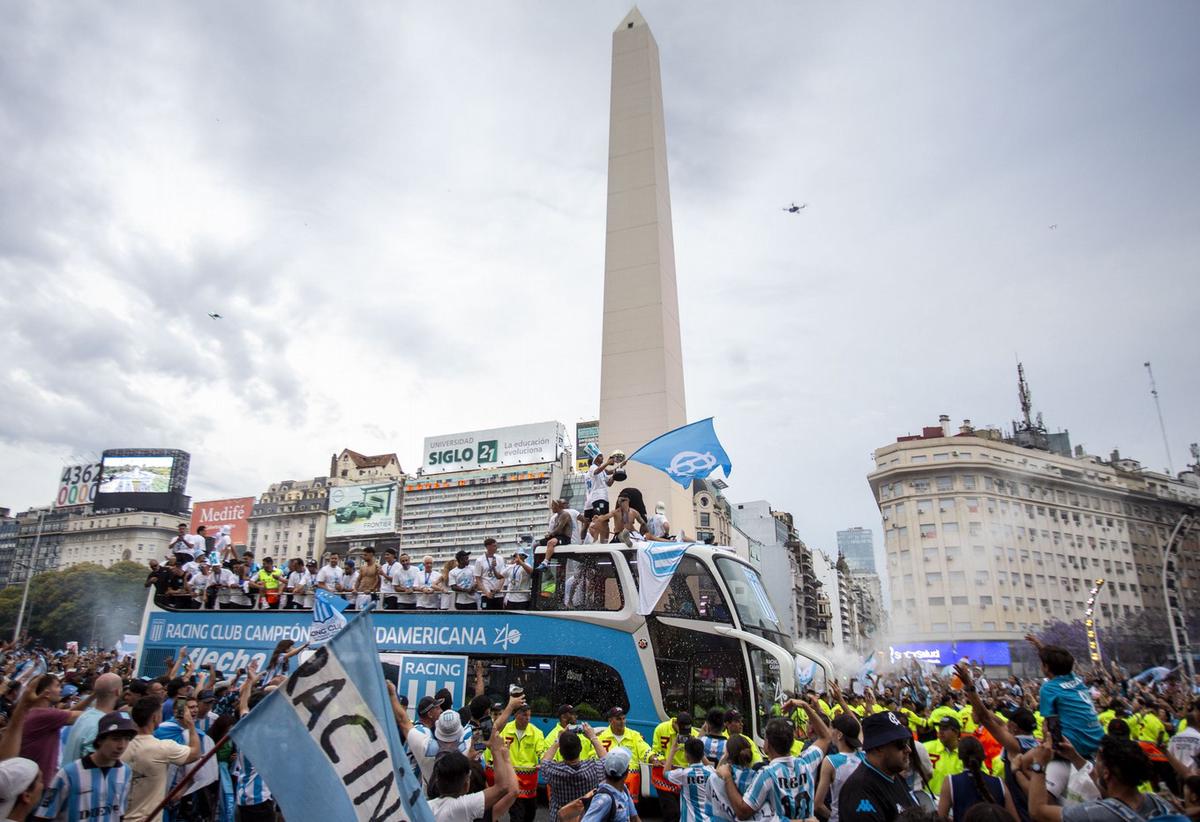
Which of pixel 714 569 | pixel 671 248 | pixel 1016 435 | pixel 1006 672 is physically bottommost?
pixel 1006 672

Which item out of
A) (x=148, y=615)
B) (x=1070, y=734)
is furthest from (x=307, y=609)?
(x=1070, y=734)

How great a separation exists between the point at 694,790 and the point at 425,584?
7.19 metres

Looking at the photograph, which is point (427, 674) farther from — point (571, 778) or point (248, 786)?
point (571, 778)

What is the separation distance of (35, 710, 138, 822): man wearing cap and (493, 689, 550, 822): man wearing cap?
3451mm

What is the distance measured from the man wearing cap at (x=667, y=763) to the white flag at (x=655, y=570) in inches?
59.6

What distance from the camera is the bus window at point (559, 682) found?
884cm

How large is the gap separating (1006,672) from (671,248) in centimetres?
4934

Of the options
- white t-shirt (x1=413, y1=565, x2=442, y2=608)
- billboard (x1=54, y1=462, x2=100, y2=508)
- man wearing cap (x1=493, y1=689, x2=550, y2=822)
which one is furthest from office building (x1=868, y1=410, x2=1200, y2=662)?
billboard (x1=54, y1=462, x2=100, y2=508)

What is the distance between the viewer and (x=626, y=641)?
29.2 feet

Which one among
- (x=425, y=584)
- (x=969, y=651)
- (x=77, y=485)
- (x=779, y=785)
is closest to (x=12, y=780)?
(x=779, y=785)

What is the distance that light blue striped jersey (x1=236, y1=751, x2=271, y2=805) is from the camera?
6.25 m

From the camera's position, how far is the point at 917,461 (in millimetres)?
63656

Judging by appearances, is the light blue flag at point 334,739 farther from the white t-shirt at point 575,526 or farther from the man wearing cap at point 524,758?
the white t-shirt at point 575,526

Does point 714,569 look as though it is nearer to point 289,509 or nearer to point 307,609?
point 307,609
